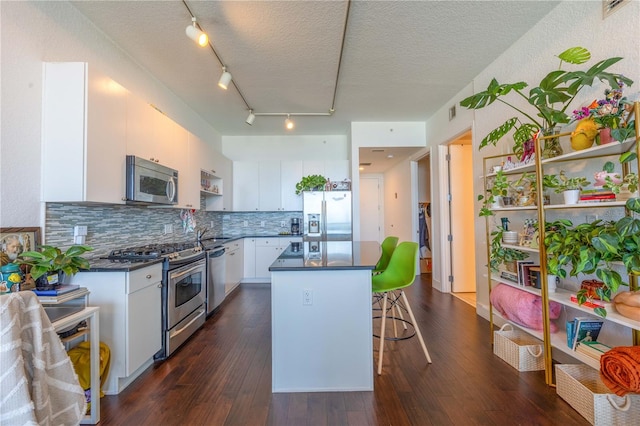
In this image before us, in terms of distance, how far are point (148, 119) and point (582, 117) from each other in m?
3.37

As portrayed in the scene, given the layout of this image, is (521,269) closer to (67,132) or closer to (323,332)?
(323,332)

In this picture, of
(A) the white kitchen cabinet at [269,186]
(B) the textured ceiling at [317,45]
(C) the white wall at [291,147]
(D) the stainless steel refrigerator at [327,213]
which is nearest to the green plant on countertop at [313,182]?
(D) the stainless steel refrigerator at [327,213]

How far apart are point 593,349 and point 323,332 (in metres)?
1.64

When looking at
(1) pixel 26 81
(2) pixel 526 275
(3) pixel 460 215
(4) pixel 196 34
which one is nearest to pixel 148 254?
(1) pixel 26 81

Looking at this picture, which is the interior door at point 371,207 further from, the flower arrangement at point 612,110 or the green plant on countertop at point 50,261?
the green plant on countertop at point 50,261

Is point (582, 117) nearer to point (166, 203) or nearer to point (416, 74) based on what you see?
point (416, 74)

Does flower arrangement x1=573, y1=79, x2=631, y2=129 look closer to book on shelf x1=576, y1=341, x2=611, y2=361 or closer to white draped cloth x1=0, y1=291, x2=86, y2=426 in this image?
book on shelf x1=576, y1=341, x2=611, y2=361

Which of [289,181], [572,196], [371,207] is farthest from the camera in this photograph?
[371,207]

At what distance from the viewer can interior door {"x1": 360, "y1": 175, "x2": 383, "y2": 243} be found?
24.4ft

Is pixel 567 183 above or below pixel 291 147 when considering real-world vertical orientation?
below

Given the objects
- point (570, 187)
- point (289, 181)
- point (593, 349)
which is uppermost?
point (289, 181)

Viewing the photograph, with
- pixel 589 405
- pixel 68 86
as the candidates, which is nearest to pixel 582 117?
pixel 589 405

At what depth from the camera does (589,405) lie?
1.58 meters

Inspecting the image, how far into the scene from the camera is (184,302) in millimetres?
2650
